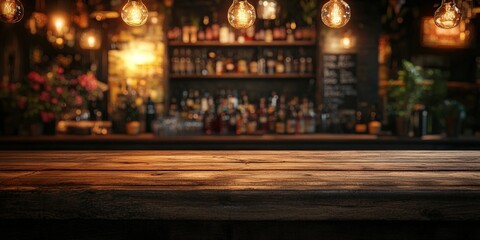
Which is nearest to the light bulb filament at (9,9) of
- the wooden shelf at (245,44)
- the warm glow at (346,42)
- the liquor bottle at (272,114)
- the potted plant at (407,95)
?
the wooden shelf at (245,44)

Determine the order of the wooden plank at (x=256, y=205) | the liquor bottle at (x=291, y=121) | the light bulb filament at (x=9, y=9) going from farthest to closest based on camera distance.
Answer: the liquor bottle at (x=291, y=121) < the light bulb filament at (x=9, y=9) < the wooden plank at (x=256, y=205)

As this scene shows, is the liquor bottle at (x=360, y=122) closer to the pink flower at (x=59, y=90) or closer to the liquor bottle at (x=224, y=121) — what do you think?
the liquor bottle at (x=224, y=121)

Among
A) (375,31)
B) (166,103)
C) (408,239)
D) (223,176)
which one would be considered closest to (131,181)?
(223,176)

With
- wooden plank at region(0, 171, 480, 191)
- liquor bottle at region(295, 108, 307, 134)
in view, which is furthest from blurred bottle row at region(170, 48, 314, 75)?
wooden plank at region(0, 171, 480, 191)

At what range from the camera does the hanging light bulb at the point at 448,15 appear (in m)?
3.12

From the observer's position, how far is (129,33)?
233 inches

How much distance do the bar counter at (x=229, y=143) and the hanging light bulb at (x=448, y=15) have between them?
1688 millimetres

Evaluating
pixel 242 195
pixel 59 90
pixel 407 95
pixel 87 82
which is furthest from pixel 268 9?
pixel 242 195

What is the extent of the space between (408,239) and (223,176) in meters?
0.55

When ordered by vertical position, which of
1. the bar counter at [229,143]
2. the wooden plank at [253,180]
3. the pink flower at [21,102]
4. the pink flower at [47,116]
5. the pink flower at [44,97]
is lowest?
the bar counter at [229,143]

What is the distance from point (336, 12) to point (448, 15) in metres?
0.67

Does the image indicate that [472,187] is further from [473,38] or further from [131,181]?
[473,38]

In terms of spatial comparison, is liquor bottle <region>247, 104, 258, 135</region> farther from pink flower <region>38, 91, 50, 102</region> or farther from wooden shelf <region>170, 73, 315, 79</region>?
pink flower <region>38, 91, 50, 102</region>

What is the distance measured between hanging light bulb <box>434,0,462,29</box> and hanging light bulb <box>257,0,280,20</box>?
2765 mm
